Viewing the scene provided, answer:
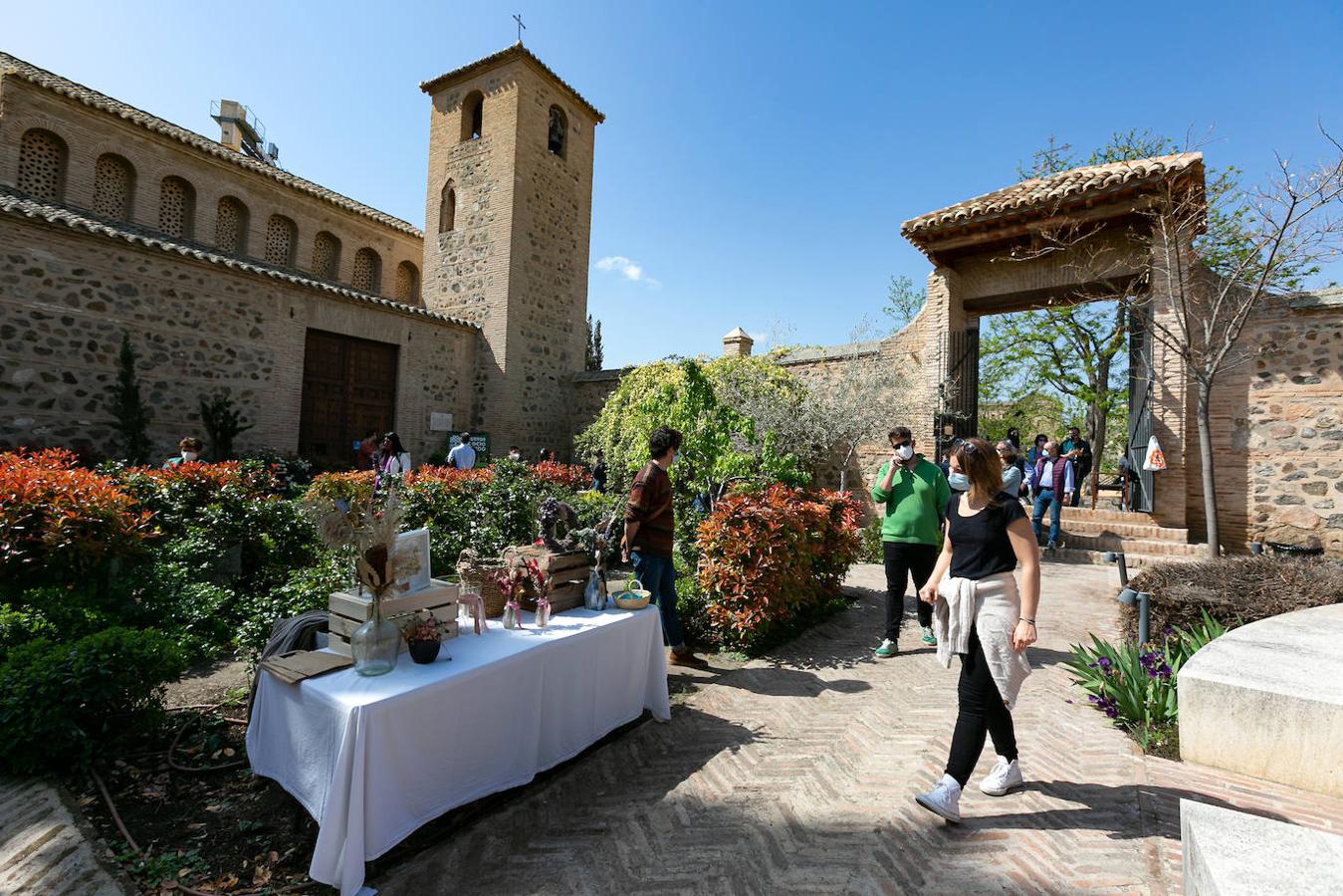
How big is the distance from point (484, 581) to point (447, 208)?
14.9 meters

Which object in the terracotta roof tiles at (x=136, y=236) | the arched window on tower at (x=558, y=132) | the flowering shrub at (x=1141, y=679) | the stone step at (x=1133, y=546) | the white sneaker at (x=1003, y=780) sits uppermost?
the arched window on tower at (x=558, y=132)

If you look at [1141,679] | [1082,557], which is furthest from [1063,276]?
[1141,679]

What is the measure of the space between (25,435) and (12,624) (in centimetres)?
721

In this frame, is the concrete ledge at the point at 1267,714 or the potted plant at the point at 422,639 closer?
the potted plant at the point at 422,639

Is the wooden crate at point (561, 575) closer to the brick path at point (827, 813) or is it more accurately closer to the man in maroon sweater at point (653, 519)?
the man in maroon sweater at point (653, 519)

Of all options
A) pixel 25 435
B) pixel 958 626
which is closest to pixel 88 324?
pixel 25 435

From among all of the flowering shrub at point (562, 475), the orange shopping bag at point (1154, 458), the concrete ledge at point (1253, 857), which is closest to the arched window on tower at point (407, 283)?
the flowering shrub at point (562, 475)

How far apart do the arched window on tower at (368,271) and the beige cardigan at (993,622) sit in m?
18.8

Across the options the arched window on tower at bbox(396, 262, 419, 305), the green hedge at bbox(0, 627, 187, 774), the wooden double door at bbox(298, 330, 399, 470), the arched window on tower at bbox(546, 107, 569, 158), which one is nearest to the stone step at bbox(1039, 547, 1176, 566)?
the green hedge at bbox(0, 627, 187, 774)

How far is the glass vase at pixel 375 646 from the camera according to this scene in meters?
2.39

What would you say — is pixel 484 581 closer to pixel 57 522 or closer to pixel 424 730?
pixel 424 730

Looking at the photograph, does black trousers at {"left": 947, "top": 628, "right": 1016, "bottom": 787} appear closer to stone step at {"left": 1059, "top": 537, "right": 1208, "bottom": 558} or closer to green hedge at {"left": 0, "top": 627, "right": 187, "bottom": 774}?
green hedge at {"left": 0, "top": 627, "right": 187, "bottom": 774}

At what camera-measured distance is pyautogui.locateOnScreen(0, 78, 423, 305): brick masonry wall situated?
11.5 m

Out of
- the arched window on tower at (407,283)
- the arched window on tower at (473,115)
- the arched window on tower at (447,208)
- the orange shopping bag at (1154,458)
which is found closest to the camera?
the orange shopping bag at (1154,458)
